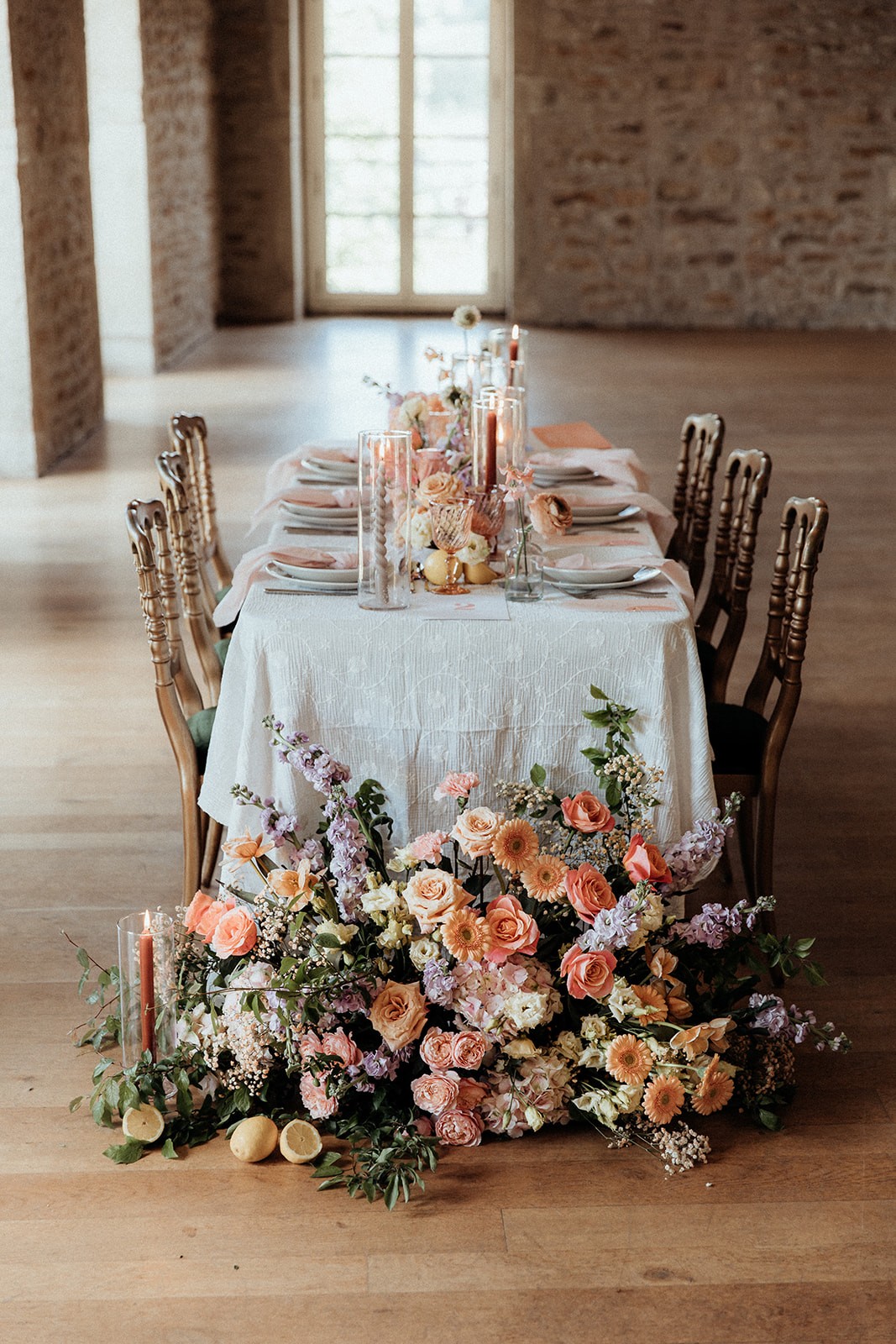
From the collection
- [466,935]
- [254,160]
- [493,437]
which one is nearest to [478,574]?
[493,437]

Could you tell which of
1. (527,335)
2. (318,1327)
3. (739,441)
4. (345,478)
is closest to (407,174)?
(527,335)

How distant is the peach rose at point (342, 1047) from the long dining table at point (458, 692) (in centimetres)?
43

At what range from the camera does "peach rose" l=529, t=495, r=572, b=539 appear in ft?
10.4

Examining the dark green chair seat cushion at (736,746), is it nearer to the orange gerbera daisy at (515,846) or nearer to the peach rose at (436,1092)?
the orange gerbera daisy at (515,846)

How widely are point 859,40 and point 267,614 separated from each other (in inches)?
448

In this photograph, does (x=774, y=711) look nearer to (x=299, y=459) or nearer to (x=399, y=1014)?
(x=399, y=1014)

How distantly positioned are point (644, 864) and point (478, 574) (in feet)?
2.40

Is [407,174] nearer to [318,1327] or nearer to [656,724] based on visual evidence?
[656,724]

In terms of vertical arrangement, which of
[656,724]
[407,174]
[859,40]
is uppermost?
[859,40]

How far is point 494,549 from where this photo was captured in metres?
3.14

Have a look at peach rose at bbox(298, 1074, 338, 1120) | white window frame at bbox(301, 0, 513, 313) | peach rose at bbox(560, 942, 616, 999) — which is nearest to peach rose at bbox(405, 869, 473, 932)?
peach rose at bbox(560, 942, 616, 999)

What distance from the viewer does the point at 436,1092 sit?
2.53m

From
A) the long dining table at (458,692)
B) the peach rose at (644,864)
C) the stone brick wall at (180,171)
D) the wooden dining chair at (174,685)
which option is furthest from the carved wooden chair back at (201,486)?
the stone brick wall at (180,171)

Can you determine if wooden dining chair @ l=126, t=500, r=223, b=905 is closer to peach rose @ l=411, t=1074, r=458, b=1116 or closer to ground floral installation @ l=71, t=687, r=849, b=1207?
ground floral installation @ l=71, t=687, r=849, b=1207
